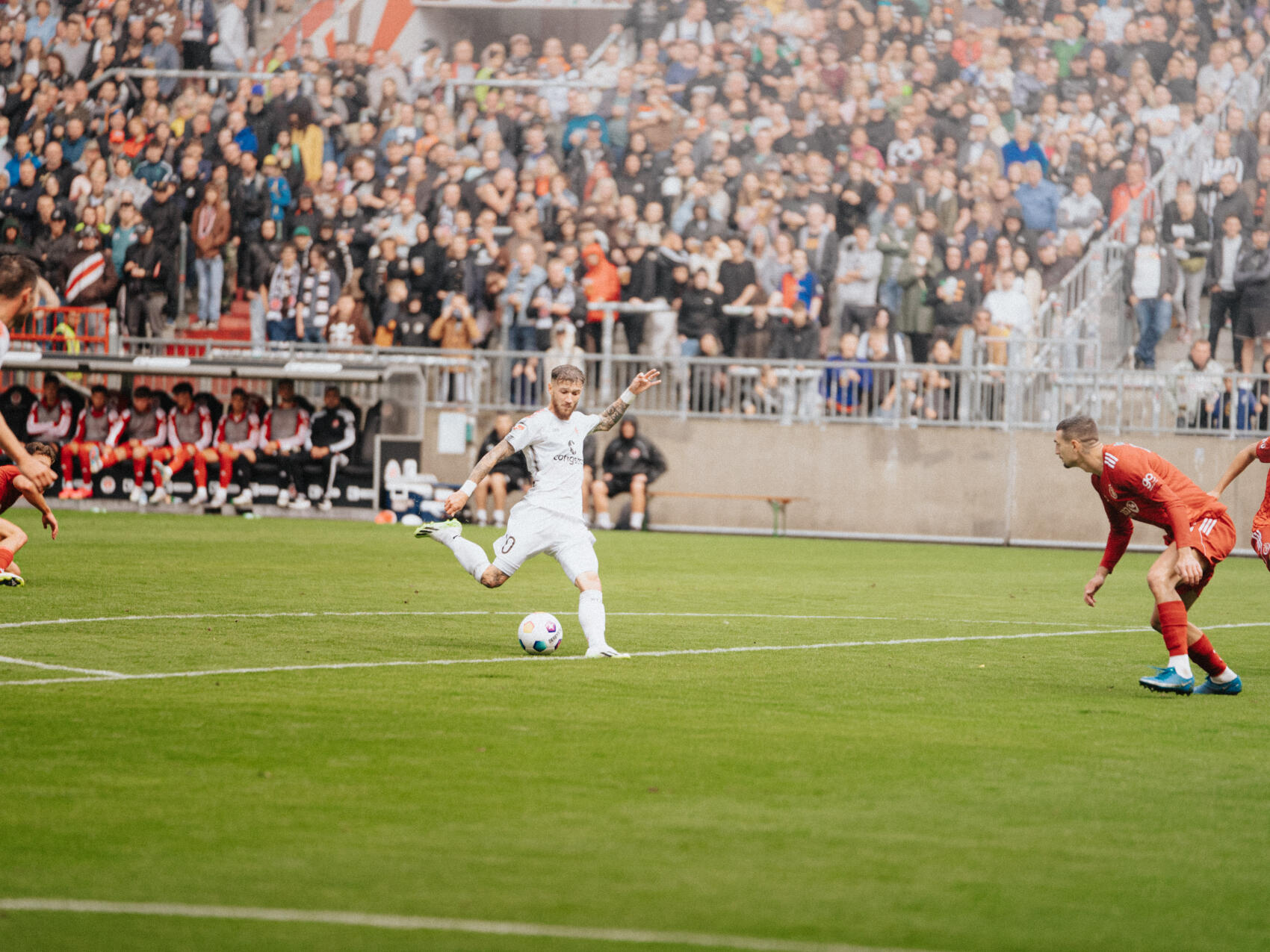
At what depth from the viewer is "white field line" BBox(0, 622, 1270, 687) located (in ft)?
28.3

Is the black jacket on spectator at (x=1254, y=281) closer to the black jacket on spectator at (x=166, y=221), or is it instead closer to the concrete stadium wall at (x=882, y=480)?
the concrete stadium wall at (x=882, y=480)

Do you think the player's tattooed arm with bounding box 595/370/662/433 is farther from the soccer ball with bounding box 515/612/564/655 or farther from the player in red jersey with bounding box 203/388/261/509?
the player in red jersey with bounding box 203/388/261/509

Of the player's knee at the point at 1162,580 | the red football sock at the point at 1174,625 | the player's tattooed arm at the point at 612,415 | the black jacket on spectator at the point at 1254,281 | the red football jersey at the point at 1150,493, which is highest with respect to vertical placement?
the black jacket on spectator at the point at 1254,281

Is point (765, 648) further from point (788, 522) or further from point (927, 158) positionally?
point (927, 158)

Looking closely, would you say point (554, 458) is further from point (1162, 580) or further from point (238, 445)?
point (238, 445)

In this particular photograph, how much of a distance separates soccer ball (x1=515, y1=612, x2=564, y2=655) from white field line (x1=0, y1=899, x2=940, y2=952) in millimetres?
5600

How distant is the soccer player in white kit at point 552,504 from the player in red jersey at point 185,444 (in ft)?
48.2

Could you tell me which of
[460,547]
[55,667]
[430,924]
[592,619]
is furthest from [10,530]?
[430,924]

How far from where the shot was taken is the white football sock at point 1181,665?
29.1 feet

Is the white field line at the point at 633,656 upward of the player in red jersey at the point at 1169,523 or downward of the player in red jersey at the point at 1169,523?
downward

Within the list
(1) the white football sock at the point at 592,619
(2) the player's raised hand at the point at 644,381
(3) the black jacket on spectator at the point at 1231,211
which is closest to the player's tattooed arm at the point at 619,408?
(2) the player's raised hand at the point at 644,381

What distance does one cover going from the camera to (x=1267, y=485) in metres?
10.2

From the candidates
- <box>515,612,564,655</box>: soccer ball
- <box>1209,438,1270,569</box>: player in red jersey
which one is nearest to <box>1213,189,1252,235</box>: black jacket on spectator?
<box>1209,438,1270,569</box>: player in red jersey

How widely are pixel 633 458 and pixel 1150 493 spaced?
15.6m
